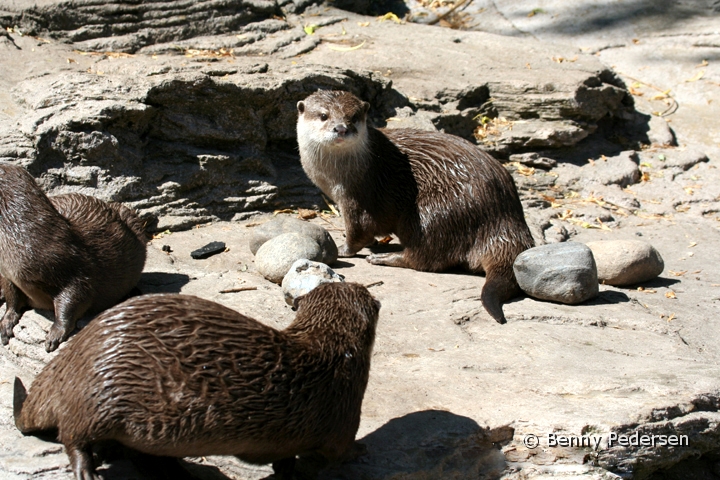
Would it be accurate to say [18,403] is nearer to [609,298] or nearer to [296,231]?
[296,231]

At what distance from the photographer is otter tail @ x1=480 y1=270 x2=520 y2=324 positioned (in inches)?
152

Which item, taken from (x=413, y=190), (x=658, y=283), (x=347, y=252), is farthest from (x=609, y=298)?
(x=347, y=252)

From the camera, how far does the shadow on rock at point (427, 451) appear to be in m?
2.56

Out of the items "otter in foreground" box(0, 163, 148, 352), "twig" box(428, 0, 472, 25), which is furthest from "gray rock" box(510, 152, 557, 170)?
"otter in foreground" box(0, 163, 148, 352)

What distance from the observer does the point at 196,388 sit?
7.05 feet

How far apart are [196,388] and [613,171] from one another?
17.1ft

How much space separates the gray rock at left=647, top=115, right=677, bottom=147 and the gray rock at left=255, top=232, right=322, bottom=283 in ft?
13.5

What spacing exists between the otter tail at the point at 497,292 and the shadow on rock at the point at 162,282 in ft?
5.21

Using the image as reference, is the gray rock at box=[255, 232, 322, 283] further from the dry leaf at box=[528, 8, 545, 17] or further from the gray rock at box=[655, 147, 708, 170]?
the dry leaf at box=[528, 8, 545, 17]

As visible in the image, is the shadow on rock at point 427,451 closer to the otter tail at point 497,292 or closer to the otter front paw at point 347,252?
the otter tail at point 497,292

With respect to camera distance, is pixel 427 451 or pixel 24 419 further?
pixel 427 451

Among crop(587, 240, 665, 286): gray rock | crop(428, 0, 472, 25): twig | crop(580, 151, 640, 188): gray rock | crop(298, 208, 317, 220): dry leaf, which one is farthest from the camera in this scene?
crop(428, 0, 472, 25): twig

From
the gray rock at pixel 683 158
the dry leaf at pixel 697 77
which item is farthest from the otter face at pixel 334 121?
the dry leaf at pixel 697 77
